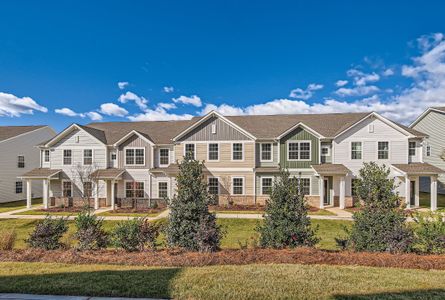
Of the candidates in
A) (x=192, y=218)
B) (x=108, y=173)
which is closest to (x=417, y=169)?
(x=192, y=218)

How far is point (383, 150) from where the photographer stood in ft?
76.4

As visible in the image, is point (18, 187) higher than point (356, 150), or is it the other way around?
point (356, 150)

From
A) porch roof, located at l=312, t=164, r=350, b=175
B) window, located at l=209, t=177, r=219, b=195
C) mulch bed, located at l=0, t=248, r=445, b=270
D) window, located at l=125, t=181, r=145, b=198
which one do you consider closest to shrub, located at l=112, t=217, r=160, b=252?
mulch bed, located at l=0, t=248, r=445, b=270

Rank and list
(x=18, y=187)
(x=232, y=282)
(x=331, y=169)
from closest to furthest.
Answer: (x=232, y=282), (x=331, y=169), (x=18, y=187)

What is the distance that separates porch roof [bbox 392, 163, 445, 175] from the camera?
20969 mm

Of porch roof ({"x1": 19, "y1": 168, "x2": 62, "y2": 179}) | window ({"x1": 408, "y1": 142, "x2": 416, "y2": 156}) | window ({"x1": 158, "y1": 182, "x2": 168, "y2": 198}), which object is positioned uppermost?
window ({"x1": 408, "y1": 142, "x2": 416, "y2": 156})

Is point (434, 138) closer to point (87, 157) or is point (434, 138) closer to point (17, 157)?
point (87, 157)

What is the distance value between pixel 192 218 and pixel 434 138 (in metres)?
34.8

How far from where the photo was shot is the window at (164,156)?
25062 mm

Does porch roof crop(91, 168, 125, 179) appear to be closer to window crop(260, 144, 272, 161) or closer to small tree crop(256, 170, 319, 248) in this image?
window crop(260, 144, 272, 161)

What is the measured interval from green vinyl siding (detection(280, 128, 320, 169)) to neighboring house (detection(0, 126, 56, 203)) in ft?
80.9

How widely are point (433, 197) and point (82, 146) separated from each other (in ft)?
98.4

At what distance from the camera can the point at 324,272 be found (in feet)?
20.1

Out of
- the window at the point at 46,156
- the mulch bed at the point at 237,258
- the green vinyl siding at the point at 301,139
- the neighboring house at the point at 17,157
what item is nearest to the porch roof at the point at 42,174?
the window at the point at 46,156
